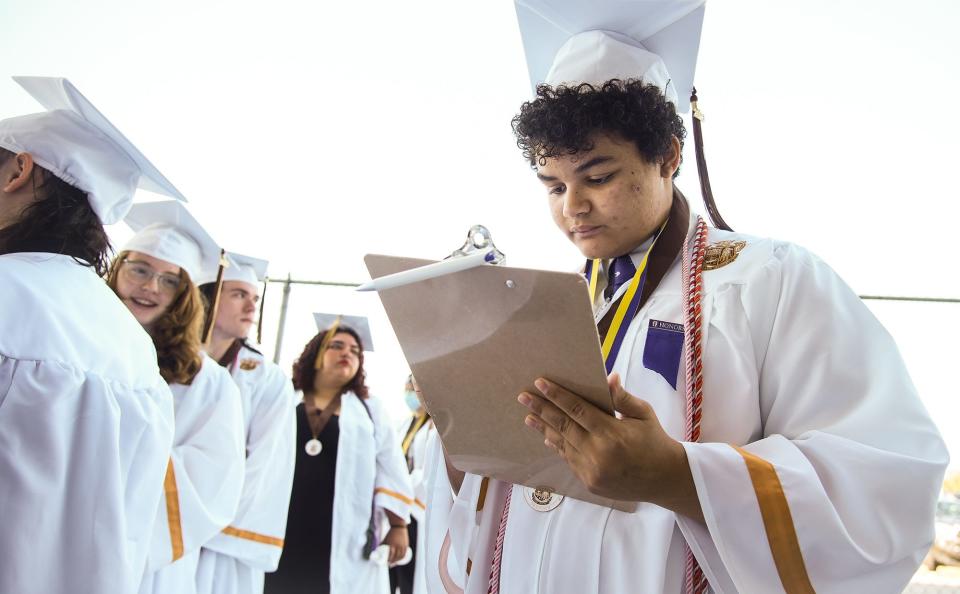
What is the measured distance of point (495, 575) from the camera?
4.77 ft

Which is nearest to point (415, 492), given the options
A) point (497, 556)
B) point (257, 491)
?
point (257, 491)

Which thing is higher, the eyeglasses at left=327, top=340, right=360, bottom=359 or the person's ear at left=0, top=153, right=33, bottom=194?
the person's ear at left=0, top=153, right=33, bottom=194

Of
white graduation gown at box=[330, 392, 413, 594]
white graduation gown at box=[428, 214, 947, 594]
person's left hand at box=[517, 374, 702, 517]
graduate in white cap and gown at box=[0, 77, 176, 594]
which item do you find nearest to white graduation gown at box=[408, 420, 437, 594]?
white graduation gown at box=[330, 392, 413, 594]

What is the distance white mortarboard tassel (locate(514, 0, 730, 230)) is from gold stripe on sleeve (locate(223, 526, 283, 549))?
276cm

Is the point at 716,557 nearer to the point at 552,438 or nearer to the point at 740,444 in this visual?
the point at 740,444

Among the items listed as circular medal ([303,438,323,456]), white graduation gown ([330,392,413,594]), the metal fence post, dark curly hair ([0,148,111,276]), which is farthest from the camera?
the metal fence post

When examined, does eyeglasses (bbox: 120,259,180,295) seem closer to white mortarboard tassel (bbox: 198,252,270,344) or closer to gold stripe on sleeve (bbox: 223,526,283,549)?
white mortarboard tassel (bbox: 198,252,270,344)

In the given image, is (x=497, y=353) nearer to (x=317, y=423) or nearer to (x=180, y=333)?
(x=180, y=333)

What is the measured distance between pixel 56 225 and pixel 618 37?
1.59 meters

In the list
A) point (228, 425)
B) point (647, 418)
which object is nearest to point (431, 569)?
point (647, 418)

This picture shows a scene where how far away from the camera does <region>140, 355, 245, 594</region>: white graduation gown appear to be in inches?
96.0

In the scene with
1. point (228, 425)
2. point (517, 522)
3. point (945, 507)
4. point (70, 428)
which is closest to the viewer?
point (517, 522)

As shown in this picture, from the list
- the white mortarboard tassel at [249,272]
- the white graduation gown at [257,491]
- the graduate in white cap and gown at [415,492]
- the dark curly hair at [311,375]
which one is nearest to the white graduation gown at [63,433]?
the white graduation gown at [257,491]

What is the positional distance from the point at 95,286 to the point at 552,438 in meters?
1.38
